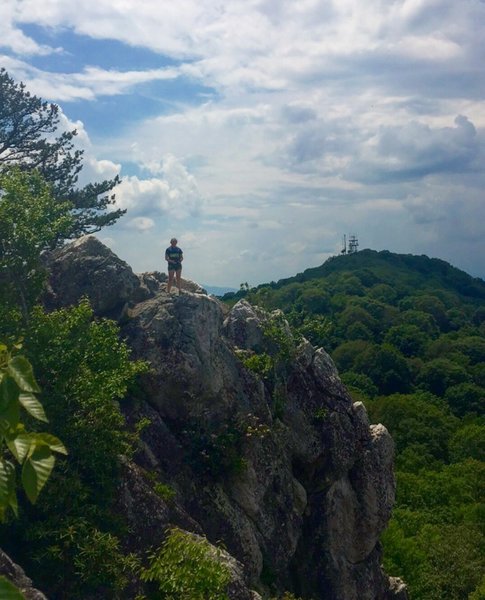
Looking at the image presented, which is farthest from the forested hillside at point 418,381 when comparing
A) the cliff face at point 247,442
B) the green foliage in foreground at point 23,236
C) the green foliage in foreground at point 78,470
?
the green foliage in foreground at point 78,470

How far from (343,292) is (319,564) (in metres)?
101

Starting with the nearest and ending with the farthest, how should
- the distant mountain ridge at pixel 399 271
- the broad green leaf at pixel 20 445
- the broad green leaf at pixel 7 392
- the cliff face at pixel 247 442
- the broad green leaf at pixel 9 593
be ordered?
the broad green leaf at pixel 9 593 → the broad green leaf at pixel 20 445 → the broad green leaf at pixel 7 392 → the cliff face at pixel 247 442 → the distant mountain ridge at pixel 399 271

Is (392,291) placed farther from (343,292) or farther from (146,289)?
(146,289)

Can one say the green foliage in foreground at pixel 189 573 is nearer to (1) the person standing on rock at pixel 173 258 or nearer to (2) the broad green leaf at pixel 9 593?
(2) the broad green leaf at pixel 9 593

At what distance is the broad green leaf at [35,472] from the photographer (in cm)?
377

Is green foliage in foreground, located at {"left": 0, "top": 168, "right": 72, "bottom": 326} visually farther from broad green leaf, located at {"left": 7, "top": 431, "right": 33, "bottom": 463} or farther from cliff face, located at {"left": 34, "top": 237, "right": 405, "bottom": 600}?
broad green leaf, located at {"left": 7, "top": 431, "right": 33, "bottom": 463}

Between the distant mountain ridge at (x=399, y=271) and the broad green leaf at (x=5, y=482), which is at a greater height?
the distant mountain ridge at (x=399, y=271)

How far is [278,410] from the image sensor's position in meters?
25.5

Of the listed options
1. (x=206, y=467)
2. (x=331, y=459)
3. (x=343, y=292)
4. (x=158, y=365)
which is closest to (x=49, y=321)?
(x=158, y=365)

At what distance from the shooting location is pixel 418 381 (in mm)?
91625

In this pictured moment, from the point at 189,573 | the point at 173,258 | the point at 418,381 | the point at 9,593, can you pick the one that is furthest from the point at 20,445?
the point at 418,381

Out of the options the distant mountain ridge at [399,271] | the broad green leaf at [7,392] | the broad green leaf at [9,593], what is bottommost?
the broad green leaf at [9,593]

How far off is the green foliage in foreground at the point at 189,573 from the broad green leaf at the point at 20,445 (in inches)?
355

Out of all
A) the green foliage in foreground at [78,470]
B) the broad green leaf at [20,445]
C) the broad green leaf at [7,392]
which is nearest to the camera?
the broad green leaf at [20,445]
